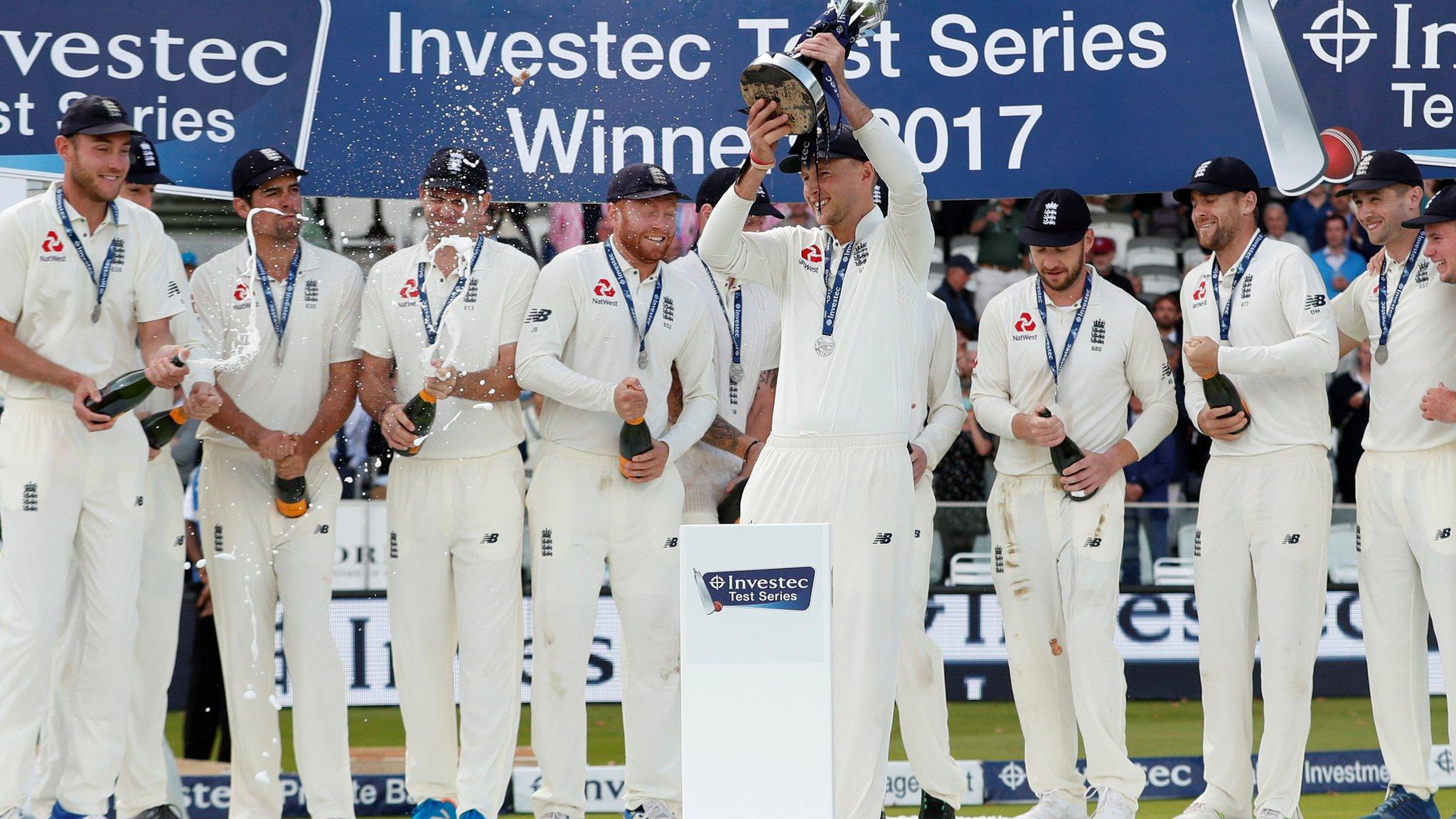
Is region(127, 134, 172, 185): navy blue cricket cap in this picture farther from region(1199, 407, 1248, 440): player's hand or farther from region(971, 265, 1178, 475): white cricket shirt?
region(1199, 407, 1248, 440): player's hand

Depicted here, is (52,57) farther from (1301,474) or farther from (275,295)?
(1301,474)

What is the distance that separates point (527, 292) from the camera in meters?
6.19

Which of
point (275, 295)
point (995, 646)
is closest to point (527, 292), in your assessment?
point (275, 295)

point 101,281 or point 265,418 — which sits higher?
point 101,281

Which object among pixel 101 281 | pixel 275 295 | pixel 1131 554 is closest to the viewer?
pixel 101 281

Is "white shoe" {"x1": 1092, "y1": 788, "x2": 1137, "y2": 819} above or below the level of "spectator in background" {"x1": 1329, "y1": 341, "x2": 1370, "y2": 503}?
below

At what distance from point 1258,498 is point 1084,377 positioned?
0.81 metres

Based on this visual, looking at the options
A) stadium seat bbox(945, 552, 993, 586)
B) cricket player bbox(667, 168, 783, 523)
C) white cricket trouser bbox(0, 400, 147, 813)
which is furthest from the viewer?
stadium seat bbox(945, 552, 993, 586)

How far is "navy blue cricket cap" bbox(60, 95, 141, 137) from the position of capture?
564cm

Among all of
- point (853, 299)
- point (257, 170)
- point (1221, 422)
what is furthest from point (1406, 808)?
point (257, 170)

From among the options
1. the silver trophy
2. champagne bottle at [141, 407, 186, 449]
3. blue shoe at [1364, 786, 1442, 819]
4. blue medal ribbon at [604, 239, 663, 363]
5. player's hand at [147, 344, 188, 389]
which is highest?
the silver trophy

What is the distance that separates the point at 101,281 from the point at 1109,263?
6762 millimetres

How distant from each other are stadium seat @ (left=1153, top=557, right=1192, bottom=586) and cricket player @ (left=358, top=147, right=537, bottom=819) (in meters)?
3.80

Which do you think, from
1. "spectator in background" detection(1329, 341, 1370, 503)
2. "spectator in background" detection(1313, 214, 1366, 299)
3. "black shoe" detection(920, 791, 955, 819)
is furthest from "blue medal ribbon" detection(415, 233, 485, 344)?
"spectator in background" detection(1313, 214, 1366, 299)
